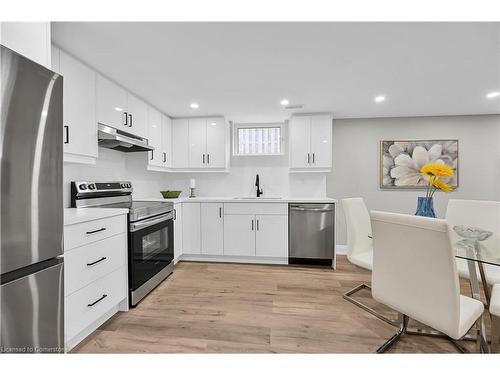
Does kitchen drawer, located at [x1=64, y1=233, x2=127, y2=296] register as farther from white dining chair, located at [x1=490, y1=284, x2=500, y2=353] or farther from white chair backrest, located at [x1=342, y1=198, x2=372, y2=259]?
white dining chair, located at [x1=490, y1=284, x2=500, y2=353]

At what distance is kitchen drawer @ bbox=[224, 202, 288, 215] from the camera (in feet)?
10.9

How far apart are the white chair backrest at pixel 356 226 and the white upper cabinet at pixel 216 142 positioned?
2037 mm

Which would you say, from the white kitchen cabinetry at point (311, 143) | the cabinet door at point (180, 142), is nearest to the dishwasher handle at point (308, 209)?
the white kitchen cabinetry at point (311, 143)

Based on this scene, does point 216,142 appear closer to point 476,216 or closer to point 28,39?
point 28,39

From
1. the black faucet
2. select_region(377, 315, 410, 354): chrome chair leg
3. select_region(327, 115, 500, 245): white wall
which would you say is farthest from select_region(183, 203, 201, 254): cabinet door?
select_region(377, 315, 410, 354): chrome chair leg

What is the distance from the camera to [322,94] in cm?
282

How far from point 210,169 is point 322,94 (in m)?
1.99

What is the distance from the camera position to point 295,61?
204 cm

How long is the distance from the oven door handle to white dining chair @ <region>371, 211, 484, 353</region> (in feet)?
6.46

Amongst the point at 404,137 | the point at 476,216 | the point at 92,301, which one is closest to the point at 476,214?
the point at 476,216

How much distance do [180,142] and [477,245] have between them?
366cm

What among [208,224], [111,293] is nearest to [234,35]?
[111,293]

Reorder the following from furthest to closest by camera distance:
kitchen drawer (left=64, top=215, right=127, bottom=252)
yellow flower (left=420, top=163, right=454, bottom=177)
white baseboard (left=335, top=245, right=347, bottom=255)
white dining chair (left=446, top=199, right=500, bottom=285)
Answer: white baseboard (left=335, top=245, right=347, bottom=255)
white dining chair (left=446, top=199, right=500, bottom=285)
yellow flower (left=420, top=163, right=454, bottom=177)
kitchen drawer (left=64, top=215, right=127, bottom=252)

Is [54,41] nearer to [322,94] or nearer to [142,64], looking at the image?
[142,64]
